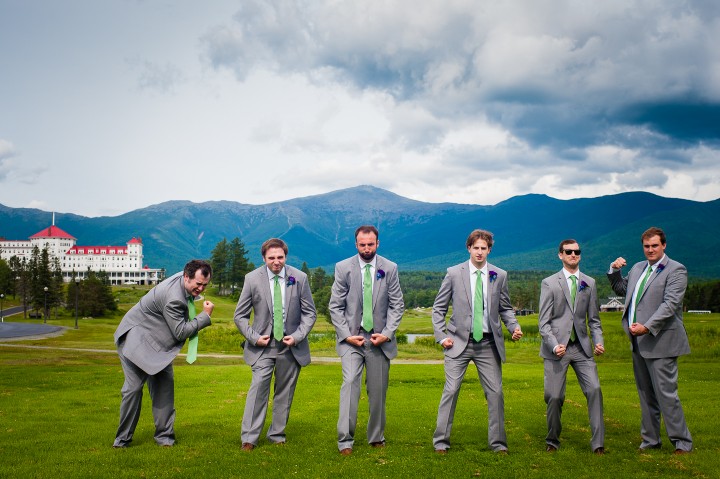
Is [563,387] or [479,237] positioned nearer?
[563,387]

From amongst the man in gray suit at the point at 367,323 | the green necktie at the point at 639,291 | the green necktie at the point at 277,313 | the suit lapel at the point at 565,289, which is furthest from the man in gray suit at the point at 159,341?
the green necktie at the point at 639,291

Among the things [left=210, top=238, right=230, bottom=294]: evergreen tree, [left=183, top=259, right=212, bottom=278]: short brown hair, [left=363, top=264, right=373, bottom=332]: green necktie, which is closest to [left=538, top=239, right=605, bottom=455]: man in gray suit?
[left=363, top=264, right=373, bottom=332]: green necktie

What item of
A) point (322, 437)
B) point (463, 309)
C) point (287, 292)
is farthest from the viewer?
point (322, 437)

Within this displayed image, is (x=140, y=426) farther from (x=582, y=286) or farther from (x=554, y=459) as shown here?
(x=582, y=286)

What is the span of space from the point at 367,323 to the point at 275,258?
1918 mm

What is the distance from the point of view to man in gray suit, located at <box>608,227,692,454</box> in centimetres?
963

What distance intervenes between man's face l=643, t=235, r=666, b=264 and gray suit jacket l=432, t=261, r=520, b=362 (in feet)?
8.22

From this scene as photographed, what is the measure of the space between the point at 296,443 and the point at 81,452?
3452 mm

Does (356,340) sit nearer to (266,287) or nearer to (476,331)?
(266,287)

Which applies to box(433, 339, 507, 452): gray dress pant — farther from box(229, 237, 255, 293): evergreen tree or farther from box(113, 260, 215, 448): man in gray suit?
box(229, 237, 255, 293): evergreen tree

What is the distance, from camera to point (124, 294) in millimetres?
137250

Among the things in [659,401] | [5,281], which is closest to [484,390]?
[659,401]

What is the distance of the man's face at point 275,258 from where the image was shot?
10.1 metres

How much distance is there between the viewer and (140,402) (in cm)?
991
